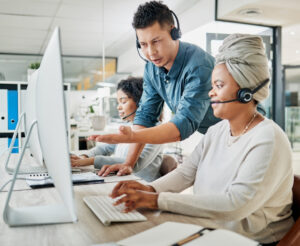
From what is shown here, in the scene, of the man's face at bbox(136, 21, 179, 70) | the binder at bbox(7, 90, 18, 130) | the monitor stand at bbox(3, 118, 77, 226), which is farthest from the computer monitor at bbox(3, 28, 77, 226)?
the binder at bbox(7, 90, 18, 130)

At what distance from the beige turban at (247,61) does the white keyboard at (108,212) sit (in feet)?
1.86

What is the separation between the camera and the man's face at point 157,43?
1.52 meters

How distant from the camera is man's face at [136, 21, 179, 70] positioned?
1.52 m

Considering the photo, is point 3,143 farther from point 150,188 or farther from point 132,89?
point 150,188

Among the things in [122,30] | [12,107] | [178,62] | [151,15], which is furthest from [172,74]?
[122,30]

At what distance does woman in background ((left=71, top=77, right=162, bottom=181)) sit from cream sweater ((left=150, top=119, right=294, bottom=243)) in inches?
21.1

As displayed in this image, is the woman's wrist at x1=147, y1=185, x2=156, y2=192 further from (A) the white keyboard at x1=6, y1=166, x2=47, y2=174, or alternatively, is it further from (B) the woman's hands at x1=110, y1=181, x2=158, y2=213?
(A) the white keyboard at x1=6, y1=166, x2=47, y2=174

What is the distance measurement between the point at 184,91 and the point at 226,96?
421 millimetres

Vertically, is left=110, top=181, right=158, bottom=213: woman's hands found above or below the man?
below

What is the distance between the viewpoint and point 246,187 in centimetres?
96

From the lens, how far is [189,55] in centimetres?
164

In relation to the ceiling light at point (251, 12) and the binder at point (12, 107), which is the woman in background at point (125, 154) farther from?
the ceiling light at point (251, 12)

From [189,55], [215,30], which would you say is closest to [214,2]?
[215,30]

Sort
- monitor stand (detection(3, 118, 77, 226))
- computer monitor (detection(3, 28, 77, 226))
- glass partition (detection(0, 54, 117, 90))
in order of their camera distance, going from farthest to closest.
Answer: glass partition (detection(0, 54, 117, 90))
monitor stand (detection(3, 118, 77, 226))
computer monitor (detection(3, 28, 77, 226))
